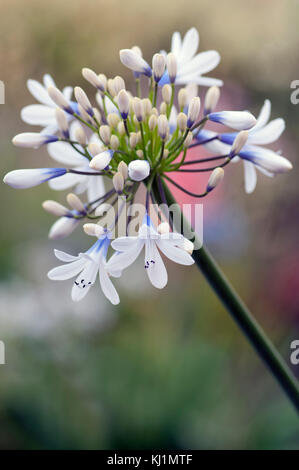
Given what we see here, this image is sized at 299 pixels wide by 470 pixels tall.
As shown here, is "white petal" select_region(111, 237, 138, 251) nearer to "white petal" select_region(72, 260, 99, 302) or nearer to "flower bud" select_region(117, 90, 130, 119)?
"white petal" select_region(72, 260, 99, 302)

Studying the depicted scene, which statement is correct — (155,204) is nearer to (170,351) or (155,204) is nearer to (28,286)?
(170,351)

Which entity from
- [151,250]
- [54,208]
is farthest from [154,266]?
[54,208]

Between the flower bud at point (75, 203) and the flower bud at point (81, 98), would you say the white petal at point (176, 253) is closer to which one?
the flower bud at point (75, 203)

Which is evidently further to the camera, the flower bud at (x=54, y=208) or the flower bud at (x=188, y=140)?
the flower bud at (x=54, y=208)

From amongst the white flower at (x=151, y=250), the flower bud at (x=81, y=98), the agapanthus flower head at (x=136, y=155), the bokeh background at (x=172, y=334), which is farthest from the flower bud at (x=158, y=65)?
the bokeh background at (x=172, y=334)

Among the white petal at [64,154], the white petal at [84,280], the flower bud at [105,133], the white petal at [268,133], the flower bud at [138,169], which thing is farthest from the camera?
the white petal at [64,154]

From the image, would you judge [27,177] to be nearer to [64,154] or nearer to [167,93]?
[64,154]
